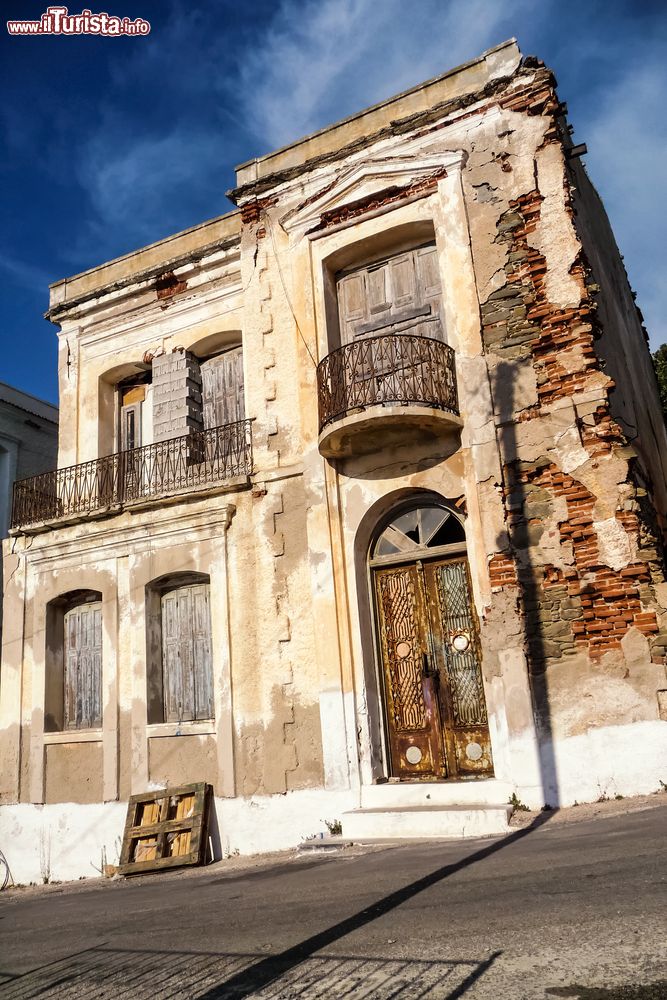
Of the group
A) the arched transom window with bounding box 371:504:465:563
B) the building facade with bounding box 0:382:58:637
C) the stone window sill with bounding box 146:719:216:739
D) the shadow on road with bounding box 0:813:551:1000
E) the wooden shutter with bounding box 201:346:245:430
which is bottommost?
the shadow on road with bounding box 0:813:551:1000

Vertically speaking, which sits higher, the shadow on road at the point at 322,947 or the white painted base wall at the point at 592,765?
the white painted base wall at the point at 592,765

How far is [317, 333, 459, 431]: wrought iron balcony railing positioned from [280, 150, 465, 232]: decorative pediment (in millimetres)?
2161

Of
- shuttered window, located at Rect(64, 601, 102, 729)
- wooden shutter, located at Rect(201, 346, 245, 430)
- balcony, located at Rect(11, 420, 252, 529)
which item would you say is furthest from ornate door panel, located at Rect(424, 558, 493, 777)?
shuttered window, located at Rect(64, 601, 102, 729)

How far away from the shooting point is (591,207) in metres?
11.8

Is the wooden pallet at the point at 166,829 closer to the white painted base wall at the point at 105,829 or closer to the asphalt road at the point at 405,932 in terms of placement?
the white painted base wall at the point at 105,829

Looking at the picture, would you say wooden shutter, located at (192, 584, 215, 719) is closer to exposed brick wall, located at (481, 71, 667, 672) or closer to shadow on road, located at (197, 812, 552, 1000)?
exposed brick wall, located at (481, 71, 667, 672)

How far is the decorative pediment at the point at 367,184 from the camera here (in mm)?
9977

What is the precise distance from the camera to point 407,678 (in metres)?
9.36

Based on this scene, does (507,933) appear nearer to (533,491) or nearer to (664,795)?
(664,795)

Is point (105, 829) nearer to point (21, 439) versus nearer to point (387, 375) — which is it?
point (387, 375)

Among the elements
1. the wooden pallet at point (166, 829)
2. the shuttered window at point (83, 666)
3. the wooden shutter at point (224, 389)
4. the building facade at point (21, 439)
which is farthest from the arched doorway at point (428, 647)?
the building facade at point (21, 439)

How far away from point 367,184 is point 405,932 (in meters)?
9.07

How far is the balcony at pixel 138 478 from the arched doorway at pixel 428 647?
250cm

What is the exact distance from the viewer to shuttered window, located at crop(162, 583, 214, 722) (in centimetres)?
1070
